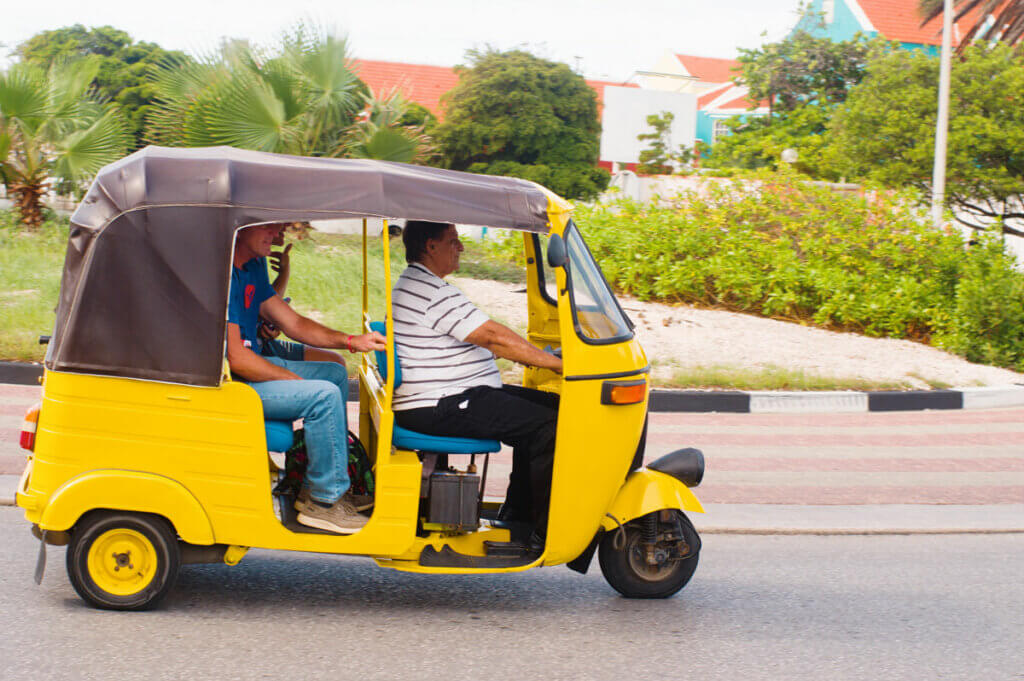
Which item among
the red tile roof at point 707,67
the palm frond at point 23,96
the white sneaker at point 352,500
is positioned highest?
the red tile roof at point 707,67

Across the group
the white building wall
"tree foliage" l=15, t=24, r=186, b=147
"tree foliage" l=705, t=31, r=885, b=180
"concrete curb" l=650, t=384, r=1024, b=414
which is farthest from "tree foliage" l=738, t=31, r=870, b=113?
"concrete curb" l=650, t=384, r=1024, b=414

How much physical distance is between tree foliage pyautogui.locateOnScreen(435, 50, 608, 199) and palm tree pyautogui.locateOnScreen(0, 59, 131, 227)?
10715 mm

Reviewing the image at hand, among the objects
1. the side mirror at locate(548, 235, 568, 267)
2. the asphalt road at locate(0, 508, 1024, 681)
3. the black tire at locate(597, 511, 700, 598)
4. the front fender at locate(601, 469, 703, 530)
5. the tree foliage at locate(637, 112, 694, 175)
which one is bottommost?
the asphalt road at locate(0, 508, 1024, 681)

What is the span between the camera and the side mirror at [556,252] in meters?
4.32

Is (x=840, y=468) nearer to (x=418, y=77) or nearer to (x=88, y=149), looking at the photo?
(x=88, y=149)

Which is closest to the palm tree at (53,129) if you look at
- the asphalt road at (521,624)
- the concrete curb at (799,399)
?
the concrete curb at (799,399)

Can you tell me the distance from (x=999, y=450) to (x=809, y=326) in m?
4.85

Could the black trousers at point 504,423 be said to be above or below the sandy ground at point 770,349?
below

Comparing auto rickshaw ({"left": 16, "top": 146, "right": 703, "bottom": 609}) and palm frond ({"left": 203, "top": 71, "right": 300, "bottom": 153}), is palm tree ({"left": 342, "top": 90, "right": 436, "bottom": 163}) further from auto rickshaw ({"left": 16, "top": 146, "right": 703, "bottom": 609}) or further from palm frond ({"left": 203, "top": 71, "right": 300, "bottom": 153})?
auto rickshaw ({"left": 16, "top": 146, "right": 703, "bottom": 609})

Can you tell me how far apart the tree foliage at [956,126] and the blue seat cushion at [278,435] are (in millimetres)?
17979

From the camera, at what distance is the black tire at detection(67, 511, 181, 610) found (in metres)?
4.13

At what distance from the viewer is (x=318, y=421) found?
14.1 ft

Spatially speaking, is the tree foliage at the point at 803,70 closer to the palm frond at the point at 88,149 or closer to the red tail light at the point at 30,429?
the palm frond at the point at 88,149

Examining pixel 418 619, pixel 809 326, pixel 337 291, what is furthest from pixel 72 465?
pixel 809 326
